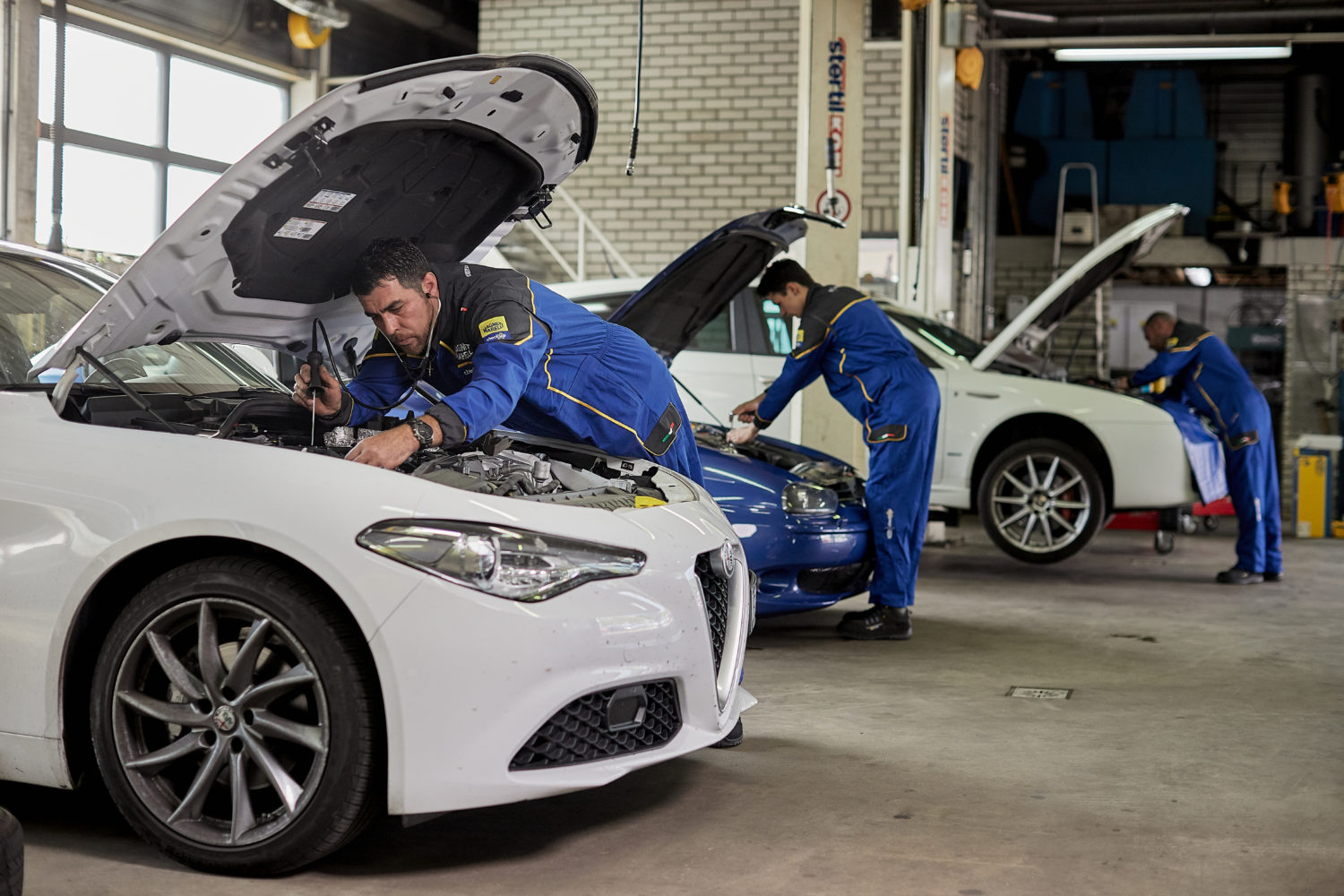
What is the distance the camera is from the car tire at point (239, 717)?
262 centimetres

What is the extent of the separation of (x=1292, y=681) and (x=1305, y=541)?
682cm

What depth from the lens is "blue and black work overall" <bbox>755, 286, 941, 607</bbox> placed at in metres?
5.78

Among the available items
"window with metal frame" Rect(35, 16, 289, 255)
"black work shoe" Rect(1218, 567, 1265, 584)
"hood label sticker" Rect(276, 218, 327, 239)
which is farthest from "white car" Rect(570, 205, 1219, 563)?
"window with metal frame" Rect(35, 16, 289, 255)

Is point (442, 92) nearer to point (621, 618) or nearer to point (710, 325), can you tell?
point (621, 618)

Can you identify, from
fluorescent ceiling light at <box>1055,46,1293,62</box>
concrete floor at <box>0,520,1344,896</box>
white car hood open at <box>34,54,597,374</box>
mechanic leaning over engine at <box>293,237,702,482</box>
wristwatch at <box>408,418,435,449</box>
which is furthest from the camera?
fluorescent ceiling light at <box>1055,46,1293,62</box>

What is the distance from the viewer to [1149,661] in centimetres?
555

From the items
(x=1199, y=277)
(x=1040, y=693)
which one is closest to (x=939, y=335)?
(x=1040, y=693)

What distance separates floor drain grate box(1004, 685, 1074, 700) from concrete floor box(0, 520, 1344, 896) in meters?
0.05

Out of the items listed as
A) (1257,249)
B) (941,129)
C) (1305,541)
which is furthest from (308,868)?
(1257,249)

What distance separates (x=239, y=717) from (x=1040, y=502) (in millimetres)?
6636

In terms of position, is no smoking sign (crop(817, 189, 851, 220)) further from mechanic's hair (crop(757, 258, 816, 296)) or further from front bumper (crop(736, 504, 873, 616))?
front bumper (crop(736, 504, 873, 616))

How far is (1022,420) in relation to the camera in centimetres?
855

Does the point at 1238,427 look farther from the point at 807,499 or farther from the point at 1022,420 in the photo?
the point at 807,499

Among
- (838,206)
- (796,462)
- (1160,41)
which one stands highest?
(1160,41)
